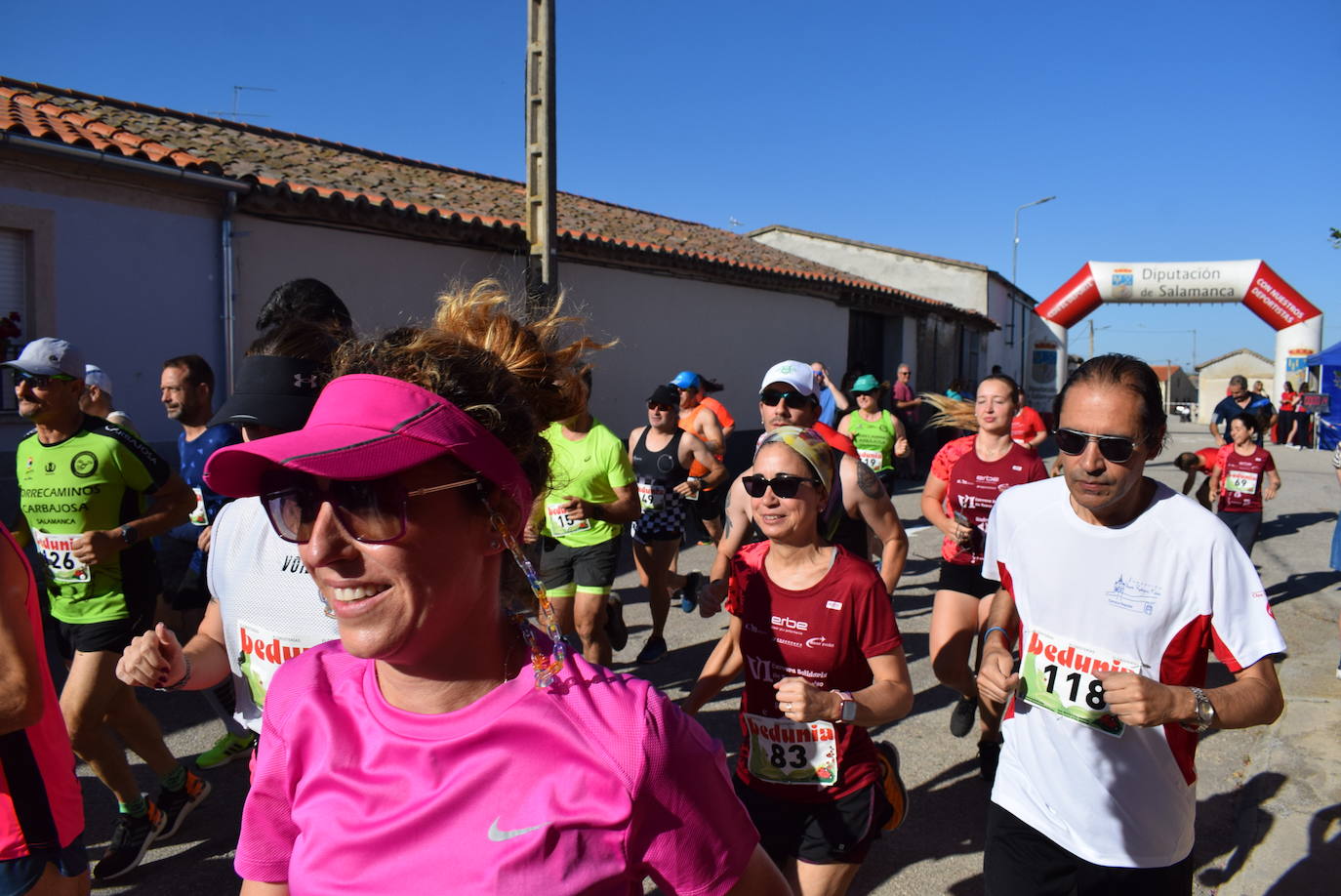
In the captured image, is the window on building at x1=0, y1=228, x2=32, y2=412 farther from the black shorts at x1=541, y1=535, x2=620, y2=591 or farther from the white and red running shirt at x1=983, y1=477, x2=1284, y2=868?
the white and red running shirt at x1=983, y1=477, x2=1284, y2=868

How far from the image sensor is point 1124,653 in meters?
2.46

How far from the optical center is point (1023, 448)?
552 centimetres

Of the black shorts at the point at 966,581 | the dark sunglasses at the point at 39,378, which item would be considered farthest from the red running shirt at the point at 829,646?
the dark sunglasses at the point at 39,378

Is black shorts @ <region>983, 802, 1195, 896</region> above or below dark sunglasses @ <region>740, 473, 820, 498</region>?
below

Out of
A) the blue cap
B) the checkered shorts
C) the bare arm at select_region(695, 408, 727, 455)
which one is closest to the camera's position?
the checkered shorts

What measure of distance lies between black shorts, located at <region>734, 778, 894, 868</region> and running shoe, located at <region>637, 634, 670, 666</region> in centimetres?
371

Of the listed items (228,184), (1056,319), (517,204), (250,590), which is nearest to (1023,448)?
(250,590)

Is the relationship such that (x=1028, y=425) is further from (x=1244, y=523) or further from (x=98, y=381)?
(x=98, y=381)

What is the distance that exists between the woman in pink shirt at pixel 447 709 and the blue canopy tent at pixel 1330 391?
31298 millimetres

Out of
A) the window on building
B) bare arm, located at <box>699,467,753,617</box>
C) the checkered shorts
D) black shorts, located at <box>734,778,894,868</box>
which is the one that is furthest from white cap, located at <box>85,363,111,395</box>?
black shorts, located at <box>734,778,894,868</box>

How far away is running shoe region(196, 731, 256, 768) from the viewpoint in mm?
4793

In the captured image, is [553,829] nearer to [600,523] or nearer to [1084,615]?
[1084,615]

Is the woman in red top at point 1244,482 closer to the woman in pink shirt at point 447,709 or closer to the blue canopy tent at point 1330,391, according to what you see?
the woman in pink shirt at point 447,709

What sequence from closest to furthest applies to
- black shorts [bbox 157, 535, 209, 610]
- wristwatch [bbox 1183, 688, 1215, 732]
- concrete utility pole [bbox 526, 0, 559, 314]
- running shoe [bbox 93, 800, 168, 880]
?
wristwatch [bbox 1183, 688, 1215, 732] < running shoe [bbox 93, 800, 168, 880] < black shorts [bbox 157, 535, 209, 610] < concrete utility pole [bbox 526, 0, 559, 314]
